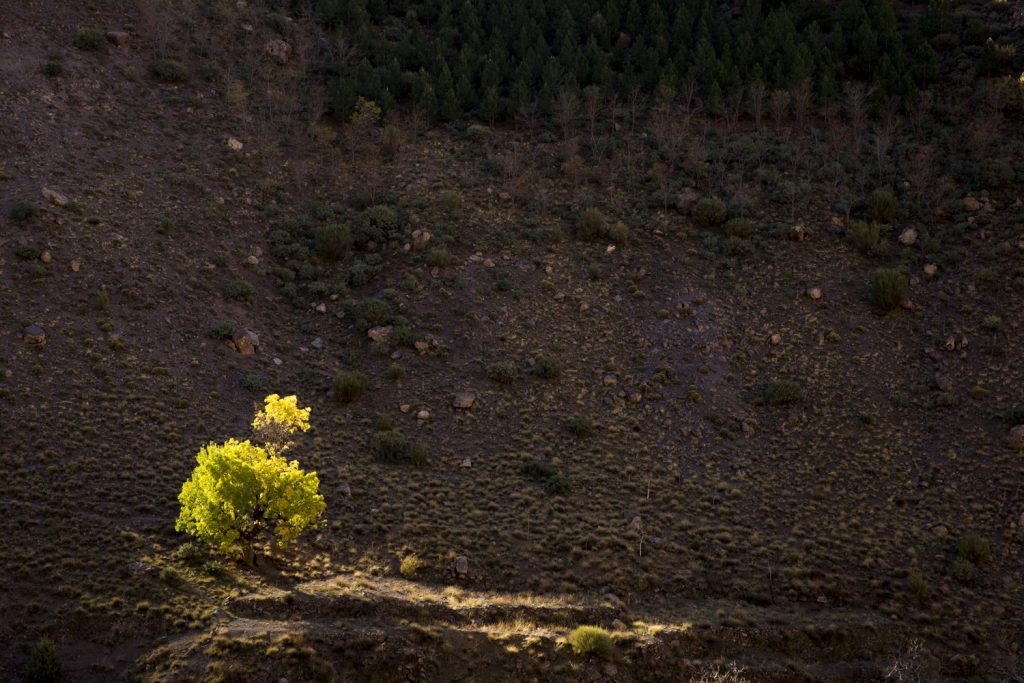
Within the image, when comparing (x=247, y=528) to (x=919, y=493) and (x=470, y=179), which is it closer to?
(x=919, y=493)

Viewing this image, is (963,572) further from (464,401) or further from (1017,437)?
(464,401)

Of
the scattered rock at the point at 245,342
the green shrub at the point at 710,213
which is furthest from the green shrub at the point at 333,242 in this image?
the green shrub at the point at 710,213

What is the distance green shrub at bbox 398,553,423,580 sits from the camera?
23984mm

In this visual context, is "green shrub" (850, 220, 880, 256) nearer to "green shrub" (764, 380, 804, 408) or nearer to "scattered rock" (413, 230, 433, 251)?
"green shrub" (764, 380, 804, 408)

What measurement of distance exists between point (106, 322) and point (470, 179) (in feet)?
74.8

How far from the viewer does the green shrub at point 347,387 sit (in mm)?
32812

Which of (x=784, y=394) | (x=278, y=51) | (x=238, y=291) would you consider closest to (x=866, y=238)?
(x=784, y=394)

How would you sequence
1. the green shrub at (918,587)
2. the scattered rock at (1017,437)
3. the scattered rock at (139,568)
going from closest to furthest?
1. the scattered rock at (139,568)
2. the green shrub at (918,587)
3. the scattered rock at (1017,437)

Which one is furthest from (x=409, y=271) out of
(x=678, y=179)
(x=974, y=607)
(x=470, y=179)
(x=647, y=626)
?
(x=974, y=607)

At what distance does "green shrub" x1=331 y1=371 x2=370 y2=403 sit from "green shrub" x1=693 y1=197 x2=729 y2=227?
22398 millimetres

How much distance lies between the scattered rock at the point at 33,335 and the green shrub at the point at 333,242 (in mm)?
14738

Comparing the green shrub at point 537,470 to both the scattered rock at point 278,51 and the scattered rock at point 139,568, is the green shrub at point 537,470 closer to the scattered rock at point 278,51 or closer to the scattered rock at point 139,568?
the scattered rock at point 139,568

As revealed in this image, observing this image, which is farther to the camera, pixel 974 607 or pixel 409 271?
pixel 409 271

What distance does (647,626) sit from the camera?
22484 millimetres
